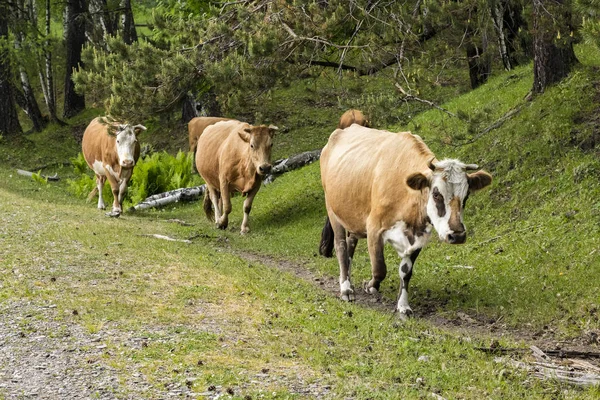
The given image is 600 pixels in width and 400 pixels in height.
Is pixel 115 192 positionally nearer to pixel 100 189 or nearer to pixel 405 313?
pixel 100 189

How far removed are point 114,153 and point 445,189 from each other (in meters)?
12.0

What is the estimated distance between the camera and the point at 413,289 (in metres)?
12.6

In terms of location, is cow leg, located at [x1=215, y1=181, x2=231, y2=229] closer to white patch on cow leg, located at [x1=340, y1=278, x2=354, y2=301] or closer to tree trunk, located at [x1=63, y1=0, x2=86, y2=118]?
white patch on cow leg, located at [x1=340, y1=278, x2=354, y2=301]

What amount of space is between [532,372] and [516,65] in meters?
16.0

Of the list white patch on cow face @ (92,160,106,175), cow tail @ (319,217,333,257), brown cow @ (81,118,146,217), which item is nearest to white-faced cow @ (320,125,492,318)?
cow tail @ (319,217,333,257)

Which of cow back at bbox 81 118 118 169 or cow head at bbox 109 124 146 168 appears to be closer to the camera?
cow head at bbox 109 124 146 168

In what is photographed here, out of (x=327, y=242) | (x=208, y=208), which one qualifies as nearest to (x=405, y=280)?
(x=327, y=242)

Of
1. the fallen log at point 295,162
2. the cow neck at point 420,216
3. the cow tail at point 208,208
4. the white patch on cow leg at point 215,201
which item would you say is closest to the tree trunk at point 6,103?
the fallen log at point 295,162

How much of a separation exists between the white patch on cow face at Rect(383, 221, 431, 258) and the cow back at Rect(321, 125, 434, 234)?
8 cm

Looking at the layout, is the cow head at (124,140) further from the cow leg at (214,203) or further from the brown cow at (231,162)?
the cow leg at (214,203)

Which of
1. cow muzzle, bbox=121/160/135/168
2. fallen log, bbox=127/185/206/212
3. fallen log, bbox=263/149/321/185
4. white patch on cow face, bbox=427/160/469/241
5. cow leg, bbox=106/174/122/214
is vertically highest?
white patch on cow face, bbox=427/160/469/241

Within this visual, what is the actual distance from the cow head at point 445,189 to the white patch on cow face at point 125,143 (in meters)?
10.8

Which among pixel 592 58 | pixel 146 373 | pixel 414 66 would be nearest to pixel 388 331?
pixel 146 373

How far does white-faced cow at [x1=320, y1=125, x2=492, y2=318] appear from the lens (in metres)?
9.91
